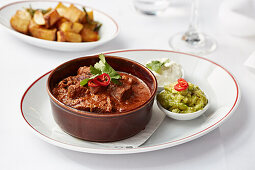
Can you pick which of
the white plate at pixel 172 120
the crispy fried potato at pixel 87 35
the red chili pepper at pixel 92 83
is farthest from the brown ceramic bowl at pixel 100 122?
the crispy fried potato at pixel 87 35

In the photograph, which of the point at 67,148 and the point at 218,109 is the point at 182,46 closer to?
the point at 218,109

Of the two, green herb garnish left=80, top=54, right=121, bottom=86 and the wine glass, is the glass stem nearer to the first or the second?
the wine glass

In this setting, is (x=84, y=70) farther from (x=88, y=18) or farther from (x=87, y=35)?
(x=88, y=18)

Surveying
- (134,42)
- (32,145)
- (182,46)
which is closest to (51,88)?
(32,145)

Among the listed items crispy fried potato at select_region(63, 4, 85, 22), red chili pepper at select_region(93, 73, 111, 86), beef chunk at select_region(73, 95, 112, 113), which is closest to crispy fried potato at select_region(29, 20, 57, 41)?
crispy fried potato at select_region(63, 4, 85, 22)

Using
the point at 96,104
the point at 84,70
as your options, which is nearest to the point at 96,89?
the point at 96,104

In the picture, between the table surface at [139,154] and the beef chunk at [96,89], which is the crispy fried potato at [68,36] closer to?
the table surface at [139,154]
